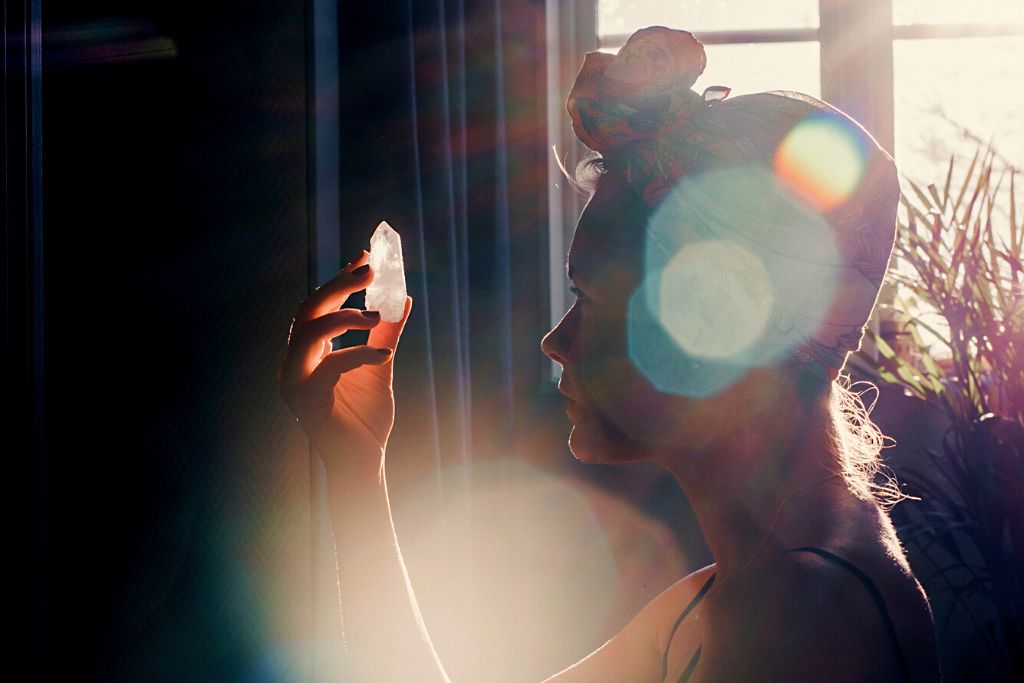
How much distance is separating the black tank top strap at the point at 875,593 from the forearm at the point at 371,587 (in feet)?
1.48

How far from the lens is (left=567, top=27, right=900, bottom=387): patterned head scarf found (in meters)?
0.76

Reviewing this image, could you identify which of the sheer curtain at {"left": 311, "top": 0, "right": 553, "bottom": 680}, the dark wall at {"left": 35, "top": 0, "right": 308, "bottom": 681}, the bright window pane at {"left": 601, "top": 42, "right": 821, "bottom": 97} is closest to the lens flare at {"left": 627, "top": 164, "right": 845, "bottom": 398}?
the dark wall at {"left": 35, "top": 0, "right": 308, "bottom": 681}

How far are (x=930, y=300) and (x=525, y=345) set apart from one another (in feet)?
3.16

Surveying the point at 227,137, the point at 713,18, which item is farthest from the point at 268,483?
the point at 713,18

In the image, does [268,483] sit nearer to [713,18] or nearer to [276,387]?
[276,387]

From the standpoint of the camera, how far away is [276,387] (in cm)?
168

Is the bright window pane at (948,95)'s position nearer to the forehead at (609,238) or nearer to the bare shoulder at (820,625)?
the forehead at (609,238)

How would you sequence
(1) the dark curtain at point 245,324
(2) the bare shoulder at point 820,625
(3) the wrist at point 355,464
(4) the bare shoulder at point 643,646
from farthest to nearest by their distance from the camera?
(1) the dark curtain at point 245,324
(4) the bare shoulder at point 643,646
(3) the wrist at point 355,464
(2) the bare shoulder at point 820,625

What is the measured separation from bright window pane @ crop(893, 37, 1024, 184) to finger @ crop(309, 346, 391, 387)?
2.07 metres

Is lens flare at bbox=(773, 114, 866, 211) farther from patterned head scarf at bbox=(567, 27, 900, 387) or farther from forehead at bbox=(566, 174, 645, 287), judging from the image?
forehead at bbox=(566, 174, 645, 287)

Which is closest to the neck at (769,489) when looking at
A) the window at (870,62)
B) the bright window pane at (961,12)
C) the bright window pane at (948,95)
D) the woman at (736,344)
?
the woman at (736,344)

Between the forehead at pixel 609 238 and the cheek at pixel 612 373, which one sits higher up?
the forehead at pixel 609 238

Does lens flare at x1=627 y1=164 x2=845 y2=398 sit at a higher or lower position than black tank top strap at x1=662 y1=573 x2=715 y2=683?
higher

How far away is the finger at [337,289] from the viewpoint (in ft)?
2.78
